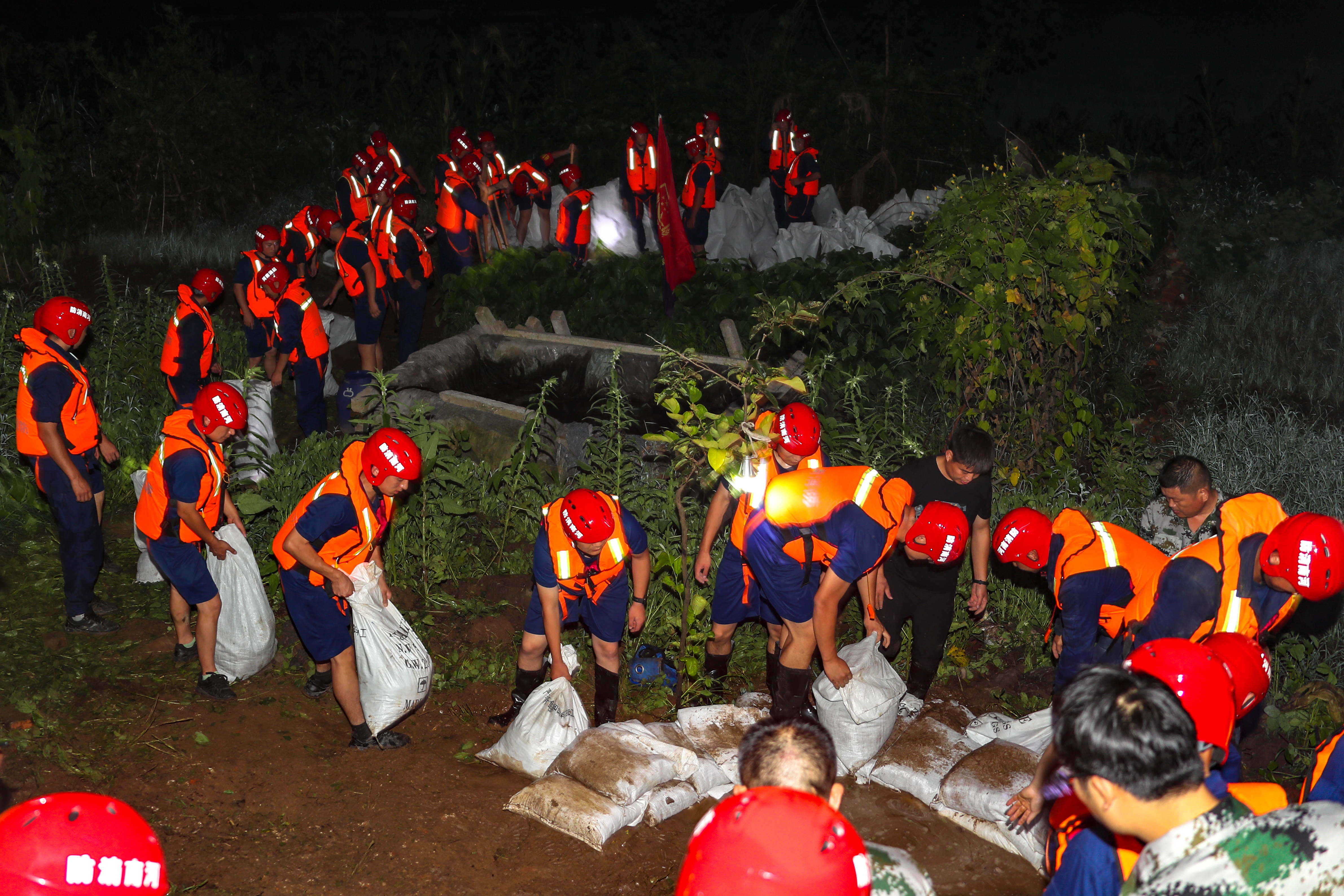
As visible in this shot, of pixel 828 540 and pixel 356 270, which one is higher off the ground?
pixel 356 270

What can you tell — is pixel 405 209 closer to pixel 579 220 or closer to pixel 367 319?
pixel 367 319

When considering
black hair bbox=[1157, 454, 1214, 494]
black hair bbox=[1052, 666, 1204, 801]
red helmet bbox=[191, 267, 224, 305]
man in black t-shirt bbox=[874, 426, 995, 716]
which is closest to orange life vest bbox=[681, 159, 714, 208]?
red helmet bbox=[191, 267, 224, 305]

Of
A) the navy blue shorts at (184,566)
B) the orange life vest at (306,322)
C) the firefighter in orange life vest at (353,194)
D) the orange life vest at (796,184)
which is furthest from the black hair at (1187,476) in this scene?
the firefighter in orange life vest at (353,194)

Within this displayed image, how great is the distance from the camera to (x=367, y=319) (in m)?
7.77

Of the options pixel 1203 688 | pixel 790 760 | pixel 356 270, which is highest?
pixel 1203 688

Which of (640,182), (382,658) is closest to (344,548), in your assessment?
(382,658)

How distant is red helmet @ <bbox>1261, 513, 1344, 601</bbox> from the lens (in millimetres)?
3039

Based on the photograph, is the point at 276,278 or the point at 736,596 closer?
the point at 736,596

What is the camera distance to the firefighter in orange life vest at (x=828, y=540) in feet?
12.7

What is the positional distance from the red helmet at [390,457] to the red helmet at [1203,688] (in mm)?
2592

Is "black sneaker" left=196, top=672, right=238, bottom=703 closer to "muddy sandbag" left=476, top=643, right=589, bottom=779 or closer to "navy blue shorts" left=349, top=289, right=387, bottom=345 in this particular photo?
"muddy sandbag" left=476, top=643, right=589, bottom=779

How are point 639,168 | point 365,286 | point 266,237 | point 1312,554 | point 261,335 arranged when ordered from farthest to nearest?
point 639,168 → point 365,286 → point 261,335 → point 266,237 → point 1312,554

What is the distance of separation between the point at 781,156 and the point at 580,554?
24.9 ft

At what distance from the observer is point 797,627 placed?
412 cm
